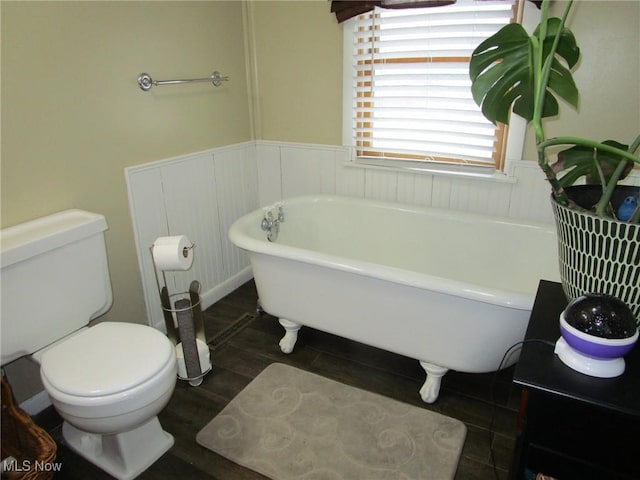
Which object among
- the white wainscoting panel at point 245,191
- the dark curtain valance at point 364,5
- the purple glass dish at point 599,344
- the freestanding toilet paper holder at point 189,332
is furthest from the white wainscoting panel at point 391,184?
the purple glass dish at point 599,344

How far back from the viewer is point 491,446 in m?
1.71

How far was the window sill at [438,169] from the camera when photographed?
7.75 ft

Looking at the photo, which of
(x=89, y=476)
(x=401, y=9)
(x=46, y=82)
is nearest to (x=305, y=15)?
(x=401, y=9)

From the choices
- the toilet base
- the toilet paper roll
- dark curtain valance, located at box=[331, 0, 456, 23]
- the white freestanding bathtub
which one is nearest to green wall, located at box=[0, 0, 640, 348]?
dark curtain valance, located at box=[331, 0, 456, 23]

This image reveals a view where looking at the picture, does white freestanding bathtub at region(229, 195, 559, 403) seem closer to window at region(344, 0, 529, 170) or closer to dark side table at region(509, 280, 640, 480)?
window at region(344, 0, 529, 170)

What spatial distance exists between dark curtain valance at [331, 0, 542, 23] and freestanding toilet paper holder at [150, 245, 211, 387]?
4.96 ft

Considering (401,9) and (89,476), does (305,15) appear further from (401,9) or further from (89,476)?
(89,476)

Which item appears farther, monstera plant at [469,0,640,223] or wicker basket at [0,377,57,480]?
wicker basket at [0,377,57,480]

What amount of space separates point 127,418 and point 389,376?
3.87 ft

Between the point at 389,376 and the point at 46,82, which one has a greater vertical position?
the point at 46,82

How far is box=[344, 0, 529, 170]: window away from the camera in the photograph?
2219 millimetres

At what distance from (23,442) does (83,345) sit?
0.36m

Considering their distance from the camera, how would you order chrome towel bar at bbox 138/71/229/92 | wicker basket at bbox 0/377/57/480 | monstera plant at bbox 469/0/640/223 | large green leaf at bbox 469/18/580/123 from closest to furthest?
monstera plant at bbox 469/0/640/223
large green leaf at bbox 469/18/580/123
wicker basket at bbox 0/377/57/480
chrome towel bar at bbox 138/71/229/92

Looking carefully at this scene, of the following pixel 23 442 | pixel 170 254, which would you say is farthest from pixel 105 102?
pixel 23 442
